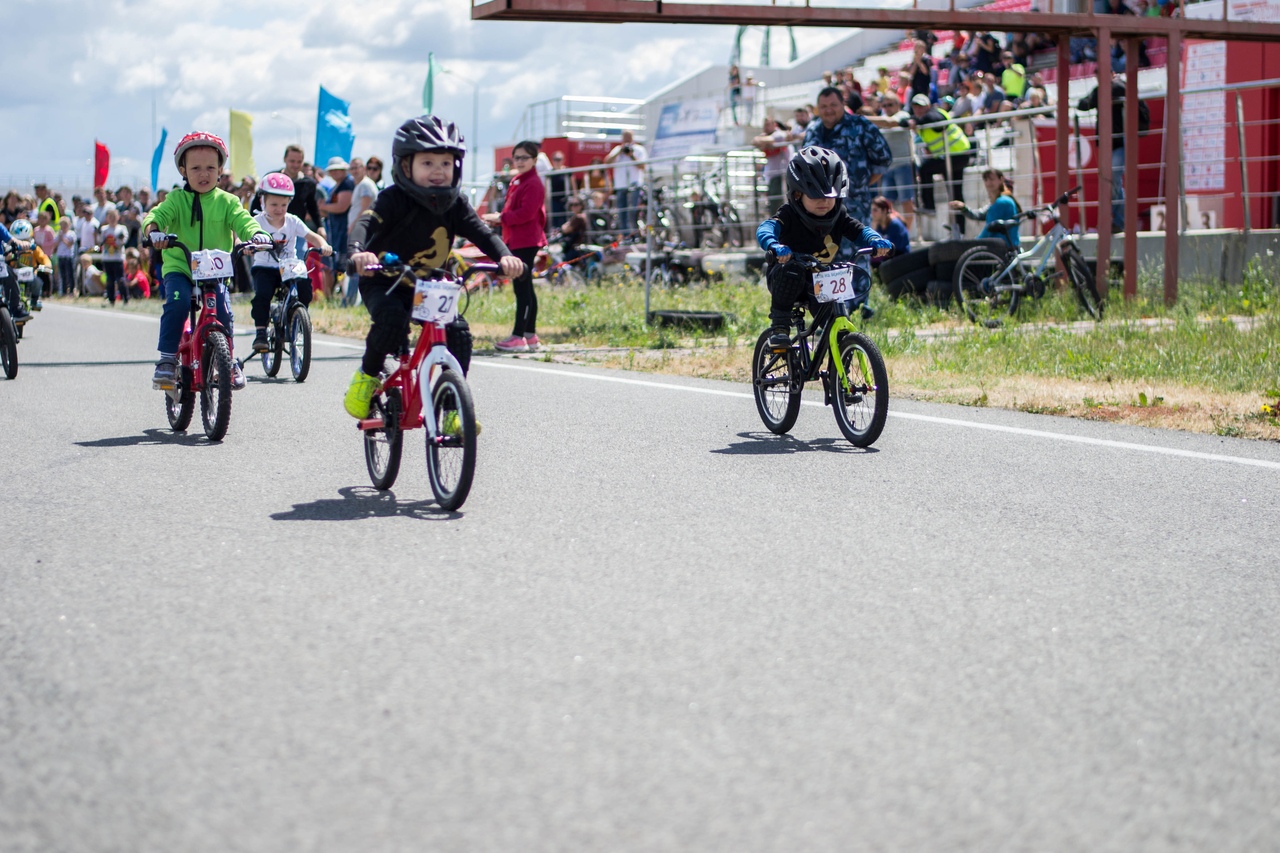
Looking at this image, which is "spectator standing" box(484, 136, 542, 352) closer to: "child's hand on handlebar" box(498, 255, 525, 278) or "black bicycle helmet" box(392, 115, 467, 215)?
"black bicycle helmet" box(392, 115, 467, 215)

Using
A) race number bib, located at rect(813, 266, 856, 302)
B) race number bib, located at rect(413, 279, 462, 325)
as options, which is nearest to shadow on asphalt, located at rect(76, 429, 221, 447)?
race number bib, located at rect(413, 279, 462, 325)

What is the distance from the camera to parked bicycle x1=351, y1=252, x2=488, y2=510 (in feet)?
20.7

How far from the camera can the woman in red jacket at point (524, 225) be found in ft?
48.9

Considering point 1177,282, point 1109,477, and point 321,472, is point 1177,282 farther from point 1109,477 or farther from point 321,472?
point 321,472

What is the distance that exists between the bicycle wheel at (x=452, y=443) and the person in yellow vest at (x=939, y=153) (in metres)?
13.5

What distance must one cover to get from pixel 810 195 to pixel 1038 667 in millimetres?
4962

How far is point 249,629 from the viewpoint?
4.61m

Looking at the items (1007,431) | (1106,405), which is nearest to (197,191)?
(1007,431)

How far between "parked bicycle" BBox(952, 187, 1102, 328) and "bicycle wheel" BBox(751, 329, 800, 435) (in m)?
6.99

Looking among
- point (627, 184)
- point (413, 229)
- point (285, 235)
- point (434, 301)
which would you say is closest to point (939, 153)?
point (627, 184)

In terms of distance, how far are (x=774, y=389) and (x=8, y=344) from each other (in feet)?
22.6

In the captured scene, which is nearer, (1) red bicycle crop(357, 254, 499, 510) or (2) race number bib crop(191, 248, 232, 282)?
(1) red bicycle crop(357, 254, 499, 510)

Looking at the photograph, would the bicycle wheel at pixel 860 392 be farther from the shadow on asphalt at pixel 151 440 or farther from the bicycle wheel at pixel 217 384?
the shadow on asphalt at pixel 151 440

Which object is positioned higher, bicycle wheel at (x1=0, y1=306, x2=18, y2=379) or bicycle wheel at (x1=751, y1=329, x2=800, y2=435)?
bicycle wheel at (x1=0, y1=306, x2=18, y2=379)
